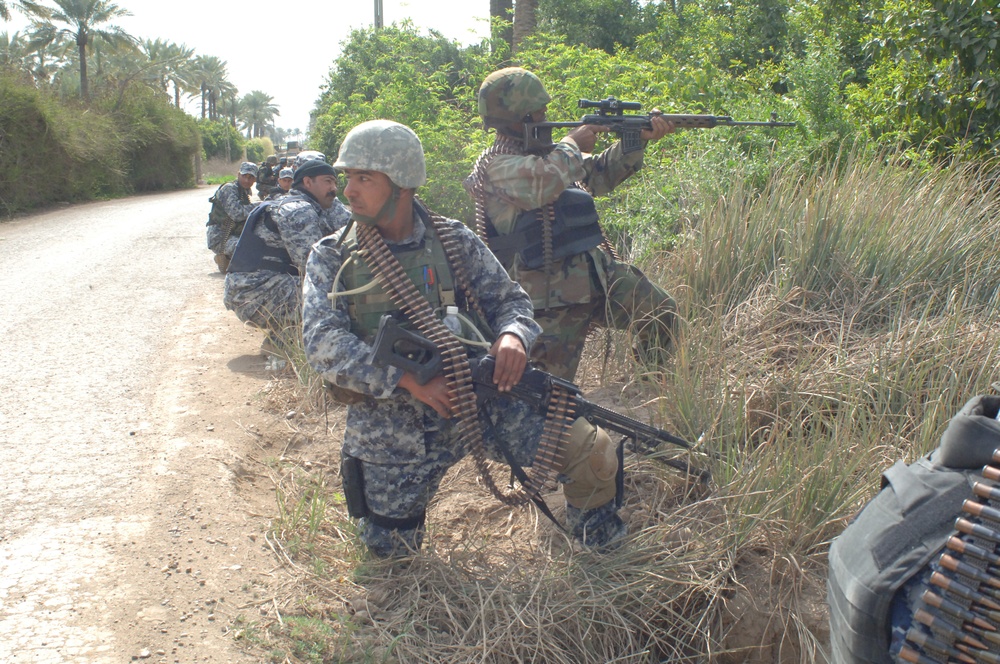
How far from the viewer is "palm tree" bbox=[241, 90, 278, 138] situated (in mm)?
97062

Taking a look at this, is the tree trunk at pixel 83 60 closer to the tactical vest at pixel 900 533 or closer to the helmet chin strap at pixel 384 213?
the helmet chin strap at pixel 384 213

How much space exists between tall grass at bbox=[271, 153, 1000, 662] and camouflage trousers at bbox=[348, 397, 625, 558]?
11 centimetres

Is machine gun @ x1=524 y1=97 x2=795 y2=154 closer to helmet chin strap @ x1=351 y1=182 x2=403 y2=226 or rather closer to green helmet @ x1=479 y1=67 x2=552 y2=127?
green helmet @ x1=479 y1=67 x2=552 y2=127

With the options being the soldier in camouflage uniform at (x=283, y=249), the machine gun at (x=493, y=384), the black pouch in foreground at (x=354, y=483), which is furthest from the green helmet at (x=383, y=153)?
the soldier in camouflage uniform at (x=283, y=249)

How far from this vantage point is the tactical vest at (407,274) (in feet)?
10.4

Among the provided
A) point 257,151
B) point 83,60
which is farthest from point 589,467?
point 257,151

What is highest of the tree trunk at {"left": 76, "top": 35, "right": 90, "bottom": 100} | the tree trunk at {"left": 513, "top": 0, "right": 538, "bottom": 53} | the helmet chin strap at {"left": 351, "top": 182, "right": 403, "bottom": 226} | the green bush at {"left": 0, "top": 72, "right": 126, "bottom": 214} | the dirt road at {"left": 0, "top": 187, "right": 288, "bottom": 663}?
the tree trunk at {"left": 76, "top": 35, "right": 90, "bottom": 100}

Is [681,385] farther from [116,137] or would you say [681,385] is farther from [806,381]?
[116,137]

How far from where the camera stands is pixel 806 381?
383cm

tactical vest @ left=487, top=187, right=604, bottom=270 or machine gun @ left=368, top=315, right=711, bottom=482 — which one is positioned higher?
tactical vest @ left=487, top=187, right=604, bottom=270

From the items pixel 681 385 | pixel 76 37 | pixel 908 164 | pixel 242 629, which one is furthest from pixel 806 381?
pixel 76 37

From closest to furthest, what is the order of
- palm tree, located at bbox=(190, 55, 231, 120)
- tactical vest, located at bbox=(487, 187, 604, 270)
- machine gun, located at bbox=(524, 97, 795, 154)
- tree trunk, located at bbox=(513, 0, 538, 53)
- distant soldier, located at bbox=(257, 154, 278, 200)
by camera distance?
tactical vest, located at bbox=(487, 187, 604, 270) < machine gun, located at bbox=(524, 97, 795, 154) < distant soldier, located at bbox=(257, 154, 278, 200) < tree trunk, located at bbox=(513, 0, 538, 53) < palm tree, located at bbox=(190, 55, 231, 120)

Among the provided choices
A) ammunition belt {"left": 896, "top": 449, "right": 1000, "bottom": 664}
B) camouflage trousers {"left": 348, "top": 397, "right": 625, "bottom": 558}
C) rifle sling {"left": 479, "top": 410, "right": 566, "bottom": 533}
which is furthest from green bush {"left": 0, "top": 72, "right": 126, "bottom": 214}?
ammunition belt {"left": 896, "top": 449, "right": 1000, "bottom": 664}

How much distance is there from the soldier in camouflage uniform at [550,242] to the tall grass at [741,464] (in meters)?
0.30
